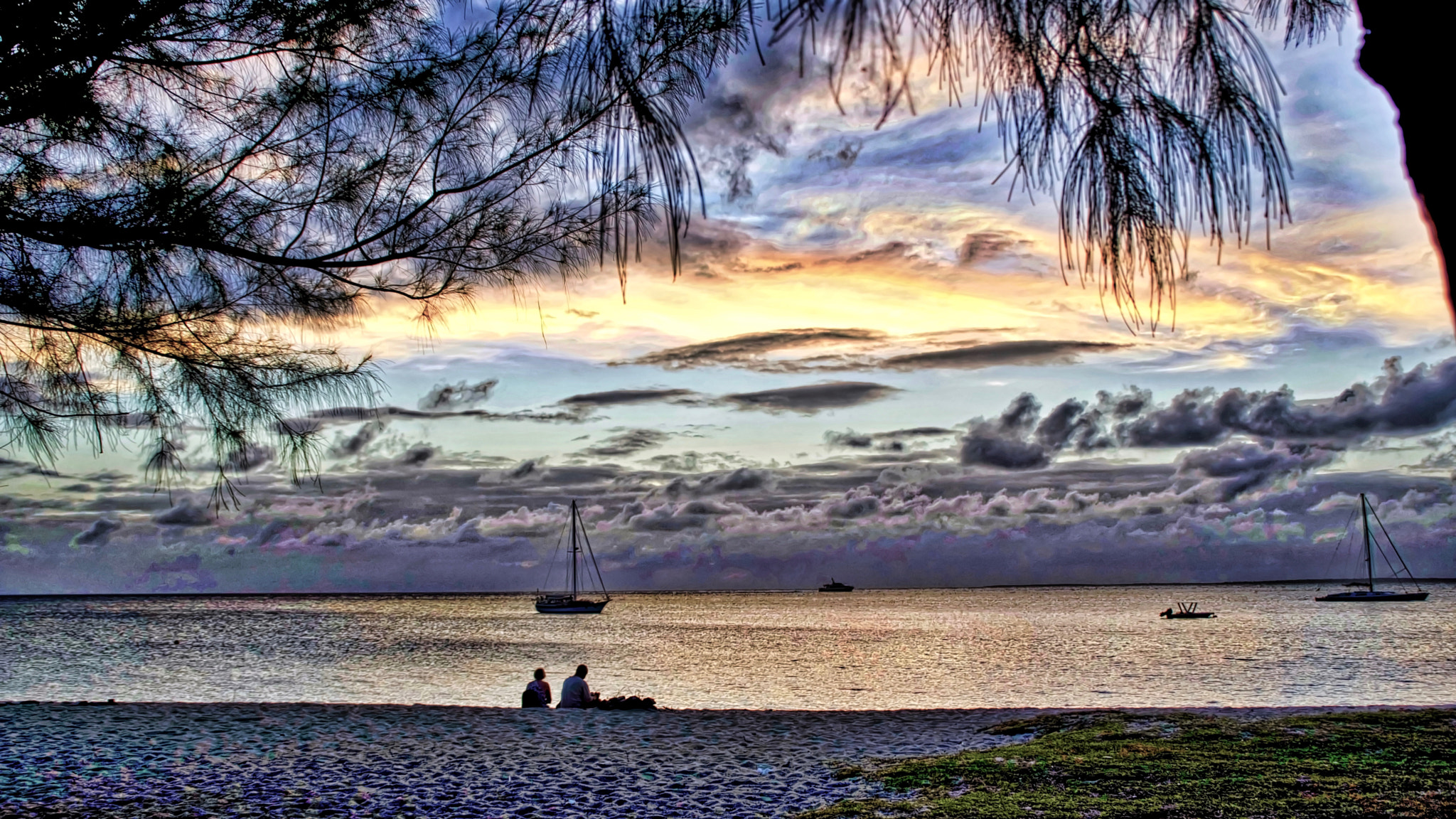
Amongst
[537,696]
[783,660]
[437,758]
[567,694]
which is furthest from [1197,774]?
[783,660]

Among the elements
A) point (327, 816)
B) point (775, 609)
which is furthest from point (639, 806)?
point (775, 609)

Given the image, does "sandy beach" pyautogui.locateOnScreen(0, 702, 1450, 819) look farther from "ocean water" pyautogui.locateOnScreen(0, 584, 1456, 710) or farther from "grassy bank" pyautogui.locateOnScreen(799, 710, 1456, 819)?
"ocean water" pyautogui.locateOnScreen(0, 584, 1456, 710)

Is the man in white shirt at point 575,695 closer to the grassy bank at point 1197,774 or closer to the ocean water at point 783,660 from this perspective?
the grassy bank at point 1197,774

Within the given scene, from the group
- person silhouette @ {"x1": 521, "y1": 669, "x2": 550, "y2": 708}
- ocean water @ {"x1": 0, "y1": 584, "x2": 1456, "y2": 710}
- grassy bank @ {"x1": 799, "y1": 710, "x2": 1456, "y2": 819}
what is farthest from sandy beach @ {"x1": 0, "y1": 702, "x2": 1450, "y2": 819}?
ocean water @ {"x1": 0, "y1": 584, "x2": 1456, "y2": 710}

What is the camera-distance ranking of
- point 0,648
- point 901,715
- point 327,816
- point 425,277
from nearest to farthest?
point 425,277 < point 327,816 < point 901,715 < point 0,648

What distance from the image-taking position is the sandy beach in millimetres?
7715

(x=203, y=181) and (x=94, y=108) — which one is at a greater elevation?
(x=94, y=108)

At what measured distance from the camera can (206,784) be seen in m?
8.30

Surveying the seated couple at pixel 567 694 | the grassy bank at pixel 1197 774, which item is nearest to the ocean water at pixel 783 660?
the seated couple at pixel 567 694

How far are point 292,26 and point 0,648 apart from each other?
213ft

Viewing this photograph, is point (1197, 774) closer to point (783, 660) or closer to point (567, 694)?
point (567, 694)

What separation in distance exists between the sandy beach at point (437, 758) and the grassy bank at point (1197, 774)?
2.94 feet

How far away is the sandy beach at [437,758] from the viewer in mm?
7715

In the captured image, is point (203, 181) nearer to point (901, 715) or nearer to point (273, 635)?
point (901, 715)
